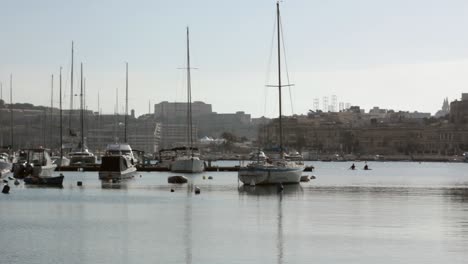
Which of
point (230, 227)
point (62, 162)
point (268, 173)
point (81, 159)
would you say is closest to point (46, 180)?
point (268, 173)

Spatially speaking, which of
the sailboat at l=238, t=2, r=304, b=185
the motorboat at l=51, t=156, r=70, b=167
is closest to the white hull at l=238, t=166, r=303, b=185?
the sailboat at l=238, t=2, r=304, b=185

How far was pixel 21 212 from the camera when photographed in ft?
196

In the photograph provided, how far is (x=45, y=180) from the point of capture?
3474 inches

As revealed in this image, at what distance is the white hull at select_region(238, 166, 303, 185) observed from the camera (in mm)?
83688

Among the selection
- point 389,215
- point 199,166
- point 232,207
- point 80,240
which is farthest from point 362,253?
point 199,166

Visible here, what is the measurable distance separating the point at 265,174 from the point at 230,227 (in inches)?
1297

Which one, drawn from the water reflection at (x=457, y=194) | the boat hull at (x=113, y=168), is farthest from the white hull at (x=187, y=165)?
the water reflection at (x=457, y=194)

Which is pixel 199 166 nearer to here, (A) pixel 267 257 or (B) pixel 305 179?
(B) pixel 305 179

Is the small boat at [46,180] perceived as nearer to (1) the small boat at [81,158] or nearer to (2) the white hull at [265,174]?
(2) the white hull at [265,174]

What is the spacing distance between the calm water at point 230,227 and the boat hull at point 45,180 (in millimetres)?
5836

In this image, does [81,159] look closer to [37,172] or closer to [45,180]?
[37,172]

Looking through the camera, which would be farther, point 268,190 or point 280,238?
point 268,190

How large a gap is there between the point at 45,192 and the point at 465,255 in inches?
1757

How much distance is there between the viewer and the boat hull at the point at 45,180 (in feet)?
285
